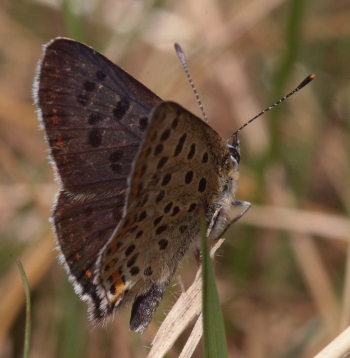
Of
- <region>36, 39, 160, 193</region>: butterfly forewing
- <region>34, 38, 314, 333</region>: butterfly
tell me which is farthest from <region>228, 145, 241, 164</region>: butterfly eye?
<region>36, 39, 160, 193</region>: butterfly forewing

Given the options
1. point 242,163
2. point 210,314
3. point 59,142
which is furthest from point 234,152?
point 242,163

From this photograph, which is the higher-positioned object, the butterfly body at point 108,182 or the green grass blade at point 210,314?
the butterfly body at point 108,182

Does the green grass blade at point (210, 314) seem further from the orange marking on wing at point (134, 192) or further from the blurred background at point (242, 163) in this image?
the blurred background at point (242, 163)

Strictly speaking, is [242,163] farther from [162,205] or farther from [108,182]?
[162,205]

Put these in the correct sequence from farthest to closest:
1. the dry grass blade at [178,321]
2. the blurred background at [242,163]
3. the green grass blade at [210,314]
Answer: the blurred background at [242,163] < the dry grass blade at [178,321] < the green grass blade at [210,314]

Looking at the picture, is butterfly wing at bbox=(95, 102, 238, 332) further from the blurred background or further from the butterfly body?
the blurred background

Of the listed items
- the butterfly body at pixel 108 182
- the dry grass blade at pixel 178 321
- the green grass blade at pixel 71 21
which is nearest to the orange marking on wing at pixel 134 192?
the butterfly body at pixel 108 182

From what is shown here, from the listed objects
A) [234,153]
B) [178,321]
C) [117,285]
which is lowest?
[178,321]
